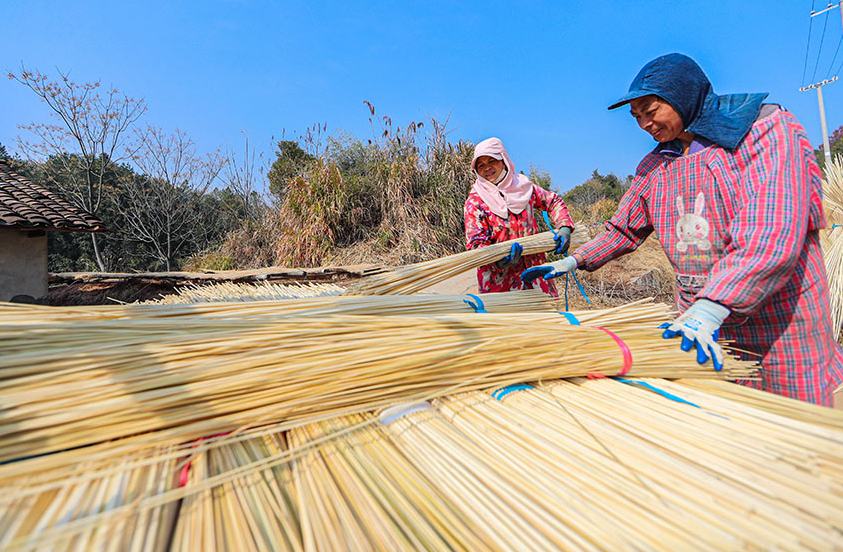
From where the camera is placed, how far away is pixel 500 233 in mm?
2283

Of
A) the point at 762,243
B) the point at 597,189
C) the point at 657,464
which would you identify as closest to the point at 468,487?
the point at 657,464

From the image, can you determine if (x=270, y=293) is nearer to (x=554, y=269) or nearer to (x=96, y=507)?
(x=554, y=269)

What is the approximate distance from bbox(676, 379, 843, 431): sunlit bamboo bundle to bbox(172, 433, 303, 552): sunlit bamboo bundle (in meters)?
0.74

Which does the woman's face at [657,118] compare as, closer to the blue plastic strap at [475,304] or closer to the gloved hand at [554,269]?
the gloved hand at [554,269]

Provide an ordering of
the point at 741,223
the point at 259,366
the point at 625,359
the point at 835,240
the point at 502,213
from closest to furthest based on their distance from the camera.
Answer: the point at 259,366, the point at 625,359, the point at 741,223, the point at 502,213, the point at 835,240

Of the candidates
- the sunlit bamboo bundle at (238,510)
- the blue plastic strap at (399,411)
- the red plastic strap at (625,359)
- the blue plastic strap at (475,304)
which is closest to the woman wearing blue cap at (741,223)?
the red plastic strap at (625,359)

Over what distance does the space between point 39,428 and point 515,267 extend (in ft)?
6.44

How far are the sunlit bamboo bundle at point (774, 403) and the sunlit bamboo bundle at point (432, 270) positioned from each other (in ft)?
3.64

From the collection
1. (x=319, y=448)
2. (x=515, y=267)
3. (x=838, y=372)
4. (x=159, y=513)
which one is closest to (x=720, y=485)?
(x=319, y=448)

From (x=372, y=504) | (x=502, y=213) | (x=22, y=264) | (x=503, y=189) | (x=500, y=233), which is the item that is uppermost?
(x=22, y=264)

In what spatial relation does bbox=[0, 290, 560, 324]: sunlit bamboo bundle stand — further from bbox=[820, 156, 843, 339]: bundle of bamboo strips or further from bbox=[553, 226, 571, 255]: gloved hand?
bbox=[820, 156, 843, 339]: bundle of bamboo strips

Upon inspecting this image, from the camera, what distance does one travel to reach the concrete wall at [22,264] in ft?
19.2

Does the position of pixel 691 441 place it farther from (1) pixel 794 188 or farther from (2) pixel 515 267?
(2) pixel 515 267

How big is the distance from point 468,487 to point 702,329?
28.3 inches
